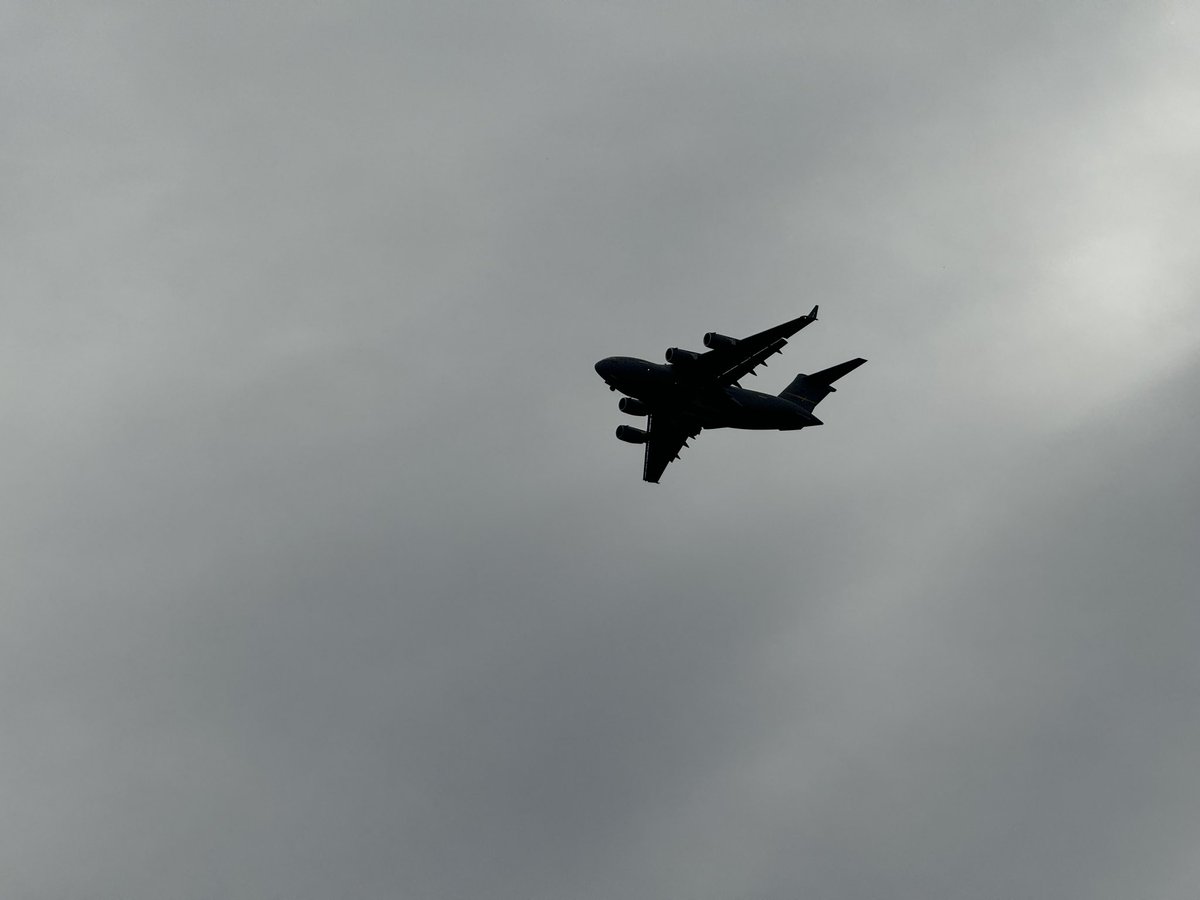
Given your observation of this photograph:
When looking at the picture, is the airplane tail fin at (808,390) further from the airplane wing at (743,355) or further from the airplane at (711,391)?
the airplane wing at (743,355)

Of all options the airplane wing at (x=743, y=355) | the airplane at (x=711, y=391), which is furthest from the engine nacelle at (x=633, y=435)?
the airplane wing at (x=743, y=355)

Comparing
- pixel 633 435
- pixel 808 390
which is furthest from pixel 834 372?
pixel 633 435

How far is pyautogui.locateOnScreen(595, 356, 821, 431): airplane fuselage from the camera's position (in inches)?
2945

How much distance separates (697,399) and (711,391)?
99 centimetres

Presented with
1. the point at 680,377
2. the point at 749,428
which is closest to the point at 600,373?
the point at 680,377

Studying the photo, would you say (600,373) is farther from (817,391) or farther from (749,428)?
(817,391)

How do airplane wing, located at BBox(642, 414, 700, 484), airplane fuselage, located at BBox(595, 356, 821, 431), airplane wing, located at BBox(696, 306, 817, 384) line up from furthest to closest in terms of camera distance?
airplane wing, located at BBox(642, 414, 700, 484) < airplane fuselage, located at BBox(595, 356, 821, 431) < airplane wing, located at BBox(696, 306, 817, 384)

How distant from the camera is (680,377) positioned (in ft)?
247

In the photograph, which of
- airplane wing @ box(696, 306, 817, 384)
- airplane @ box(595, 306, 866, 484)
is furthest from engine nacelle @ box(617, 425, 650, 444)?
airplane wing @ box(696, 306, 817, 384)

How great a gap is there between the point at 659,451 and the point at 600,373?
10692mm

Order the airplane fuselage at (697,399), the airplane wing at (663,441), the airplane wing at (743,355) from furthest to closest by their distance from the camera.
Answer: the airplane wing at (663,441), the airplane fuselage at (697,399), the airplane wing at (743,355)

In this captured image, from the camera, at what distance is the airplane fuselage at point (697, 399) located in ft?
245

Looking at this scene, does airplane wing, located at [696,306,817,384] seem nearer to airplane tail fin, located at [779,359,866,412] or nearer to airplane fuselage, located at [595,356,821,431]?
airplane fuselage, located at [595,356,821,431]

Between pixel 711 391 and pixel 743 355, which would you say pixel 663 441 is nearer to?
pixel 711 391
